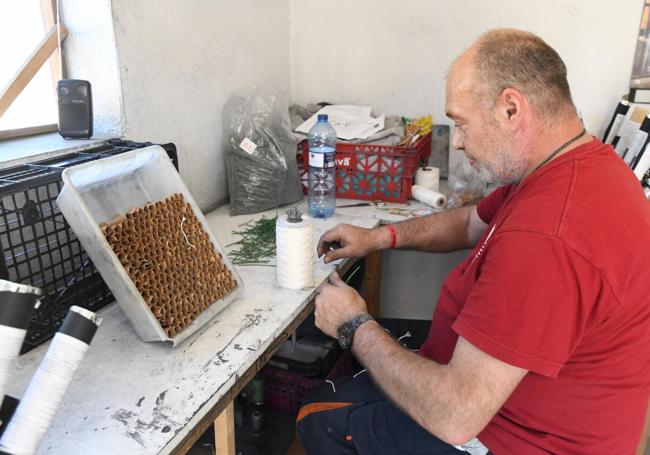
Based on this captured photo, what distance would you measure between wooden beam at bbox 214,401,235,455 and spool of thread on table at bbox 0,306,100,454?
373 millimetres

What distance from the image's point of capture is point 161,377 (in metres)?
0.96

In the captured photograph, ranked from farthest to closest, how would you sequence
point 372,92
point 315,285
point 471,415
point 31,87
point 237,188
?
point 372,92
point 237,188
point 31,87
point 315,285
point 471,415

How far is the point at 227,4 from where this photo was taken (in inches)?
72.6

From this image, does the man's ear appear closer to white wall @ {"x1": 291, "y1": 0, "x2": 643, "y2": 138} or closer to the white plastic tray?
the white plastic tray

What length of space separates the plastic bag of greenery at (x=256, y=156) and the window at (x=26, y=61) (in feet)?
1.95

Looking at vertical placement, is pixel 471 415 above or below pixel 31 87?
below

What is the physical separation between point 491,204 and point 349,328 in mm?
642

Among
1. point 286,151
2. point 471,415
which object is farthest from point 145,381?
point 286,151

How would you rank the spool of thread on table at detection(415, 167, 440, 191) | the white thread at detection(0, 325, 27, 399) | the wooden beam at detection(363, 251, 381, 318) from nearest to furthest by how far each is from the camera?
the white thread at detection(0, 325, 27, 399)
the spool of thread on table at detection(415, 167, 440, 191)
the wooden beam at detection(363, 251, 381, 318)

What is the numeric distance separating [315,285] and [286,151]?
2.44 ft

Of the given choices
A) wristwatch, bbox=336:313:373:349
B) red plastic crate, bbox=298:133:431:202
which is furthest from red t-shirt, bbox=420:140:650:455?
red plastic crate, bbox=298:133:431:202

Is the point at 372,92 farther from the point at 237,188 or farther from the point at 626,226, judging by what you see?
the point at 626,226

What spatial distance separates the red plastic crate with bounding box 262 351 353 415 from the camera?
1.86m

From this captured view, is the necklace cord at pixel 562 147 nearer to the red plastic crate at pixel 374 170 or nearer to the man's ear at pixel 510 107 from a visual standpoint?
the man's ear at pixel 510 107
